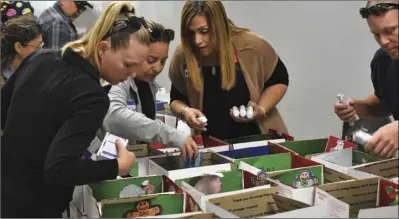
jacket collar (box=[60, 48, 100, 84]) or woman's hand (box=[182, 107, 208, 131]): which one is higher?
jacket collar (box=[60, 48, 100, 84])

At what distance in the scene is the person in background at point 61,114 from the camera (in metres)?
1.20

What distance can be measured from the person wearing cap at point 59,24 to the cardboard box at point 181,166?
2385mm

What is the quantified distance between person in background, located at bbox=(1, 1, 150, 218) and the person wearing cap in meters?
2.63

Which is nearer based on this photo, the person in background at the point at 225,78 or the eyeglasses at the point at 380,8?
the eyeglasses at the point at 380,8

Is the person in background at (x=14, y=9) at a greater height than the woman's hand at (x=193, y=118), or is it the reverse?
the person in background at (x=14, y=9)

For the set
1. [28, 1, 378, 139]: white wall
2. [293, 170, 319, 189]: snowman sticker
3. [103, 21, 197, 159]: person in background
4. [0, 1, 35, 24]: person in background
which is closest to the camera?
[293, 170, 319, 189]: snowman sticker

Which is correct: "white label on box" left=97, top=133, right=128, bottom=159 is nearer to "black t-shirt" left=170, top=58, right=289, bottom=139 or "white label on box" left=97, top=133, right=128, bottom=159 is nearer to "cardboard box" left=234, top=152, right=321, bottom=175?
"cardboard box" left=234, top=152, right=321, bottom=175

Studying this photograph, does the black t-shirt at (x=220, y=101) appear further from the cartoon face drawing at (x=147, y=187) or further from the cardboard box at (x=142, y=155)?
the cartoon face drawing at (x=147, y=187)

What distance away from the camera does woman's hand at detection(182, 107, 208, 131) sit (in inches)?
79.7

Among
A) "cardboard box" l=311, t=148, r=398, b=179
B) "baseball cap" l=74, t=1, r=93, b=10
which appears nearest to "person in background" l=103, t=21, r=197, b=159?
"cardboard box" l=311, t=148, r=398, b=179

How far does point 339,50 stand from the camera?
319cm

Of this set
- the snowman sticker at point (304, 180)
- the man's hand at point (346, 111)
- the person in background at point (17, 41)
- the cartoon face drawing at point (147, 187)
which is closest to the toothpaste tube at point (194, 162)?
the cartoon face drawing at point (147, 187)

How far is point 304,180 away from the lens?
63.5 inches

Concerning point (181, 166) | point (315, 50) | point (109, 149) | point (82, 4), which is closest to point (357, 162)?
point (181, 166)
